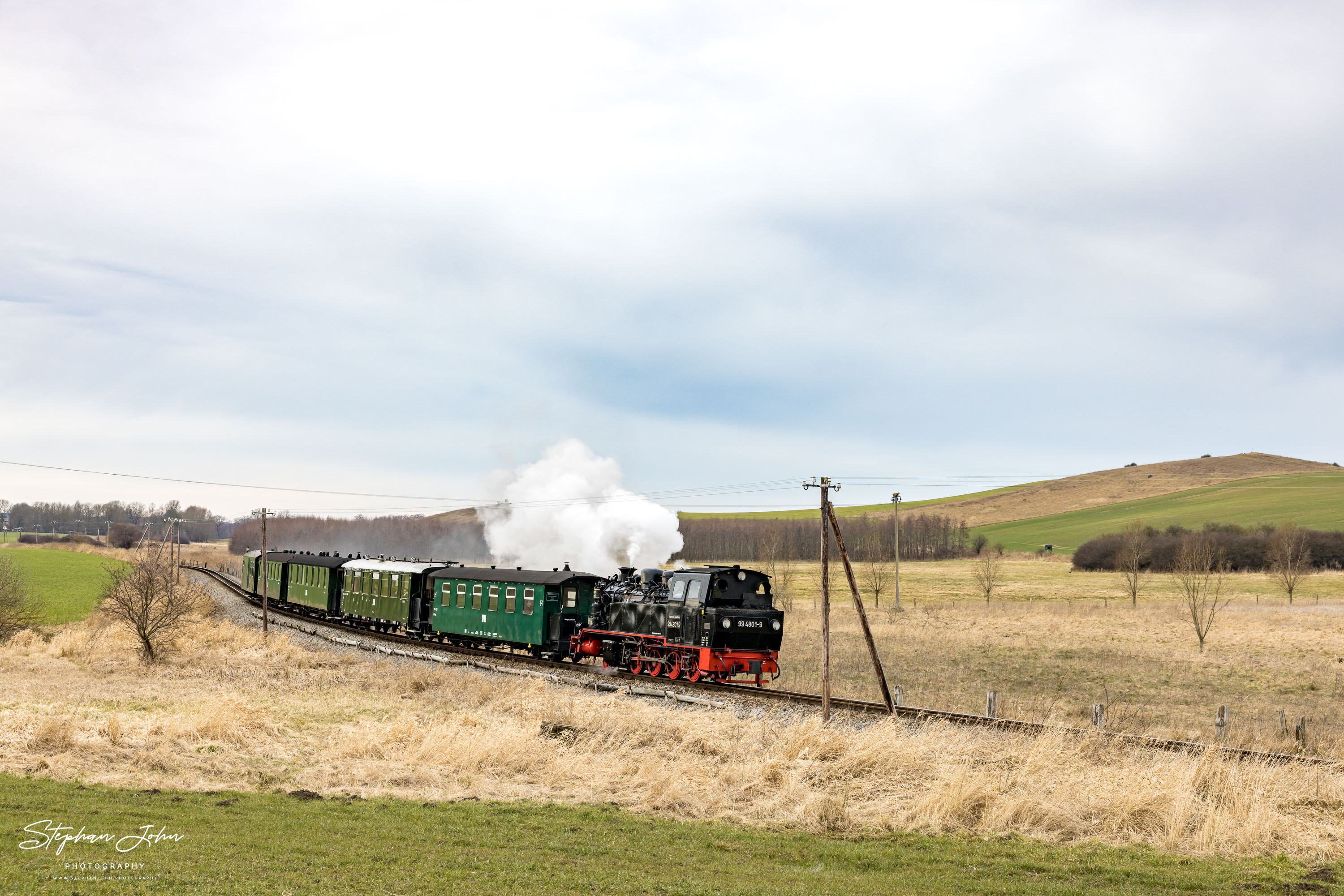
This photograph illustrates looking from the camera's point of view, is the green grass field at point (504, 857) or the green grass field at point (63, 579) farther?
the green grass field at point (63, 579)

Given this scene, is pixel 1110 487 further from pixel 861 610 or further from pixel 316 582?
pixel 861 610

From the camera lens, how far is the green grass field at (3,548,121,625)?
59656 millimetres

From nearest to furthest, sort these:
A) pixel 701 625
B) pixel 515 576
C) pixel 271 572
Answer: pixel 701 625, pixel 515 576, pixel 271 572

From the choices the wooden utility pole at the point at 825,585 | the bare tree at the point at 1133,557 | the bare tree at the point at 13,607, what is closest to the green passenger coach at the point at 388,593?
the bare tree at the point at 13,607

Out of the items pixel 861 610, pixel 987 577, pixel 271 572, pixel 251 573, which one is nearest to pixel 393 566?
pixel 271 572

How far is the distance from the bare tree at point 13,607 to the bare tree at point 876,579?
161ft

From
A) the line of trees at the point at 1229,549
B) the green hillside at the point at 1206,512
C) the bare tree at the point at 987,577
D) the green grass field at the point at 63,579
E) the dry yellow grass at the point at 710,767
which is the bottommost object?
the green grass field at the point at 63,579

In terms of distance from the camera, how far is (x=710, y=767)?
1667cm

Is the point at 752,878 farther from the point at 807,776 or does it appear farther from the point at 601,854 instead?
the point at 807,776

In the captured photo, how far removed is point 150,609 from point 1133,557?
66.4 m

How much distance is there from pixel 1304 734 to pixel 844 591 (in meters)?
59.6

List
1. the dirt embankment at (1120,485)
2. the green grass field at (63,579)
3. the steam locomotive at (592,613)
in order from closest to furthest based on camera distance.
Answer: the steam locomotive at (592,613) → the green grass field at (63,579) → the dirt embankment at (1120,485)

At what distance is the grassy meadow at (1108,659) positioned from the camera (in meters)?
26.3

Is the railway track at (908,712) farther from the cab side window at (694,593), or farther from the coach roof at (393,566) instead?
the coach roof at (393,566)
